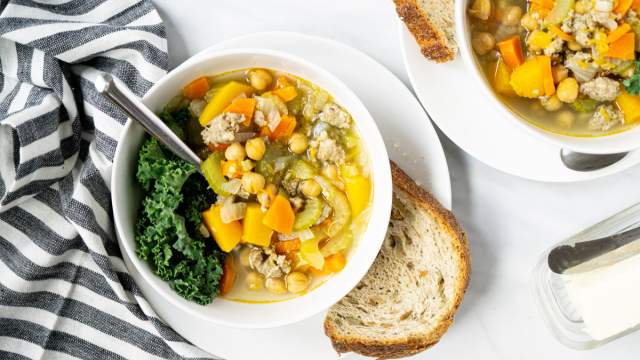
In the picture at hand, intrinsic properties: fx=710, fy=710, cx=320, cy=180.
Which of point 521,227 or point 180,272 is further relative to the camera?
point 521,227

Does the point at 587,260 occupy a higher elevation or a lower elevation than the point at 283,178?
lower

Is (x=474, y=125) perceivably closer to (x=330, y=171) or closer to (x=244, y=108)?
(x=330, y=171)

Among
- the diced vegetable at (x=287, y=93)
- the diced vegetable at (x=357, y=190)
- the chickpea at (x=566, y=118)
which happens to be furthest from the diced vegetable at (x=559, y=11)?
the diced vegetable at (x=287, y=93)

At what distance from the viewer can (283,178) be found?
3.60 m

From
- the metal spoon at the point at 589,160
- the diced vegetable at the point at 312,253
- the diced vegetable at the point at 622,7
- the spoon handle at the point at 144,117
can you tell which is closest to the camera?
the spoon handle at the point at 144,117

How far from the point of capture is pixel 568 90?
3.43 metres

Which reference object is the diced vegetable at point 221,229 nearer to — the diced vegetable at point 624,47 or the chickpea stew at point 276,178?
the chickpea stew at point 276,178

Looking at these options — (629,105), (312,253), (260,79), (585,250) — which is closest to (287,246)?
(312,253)

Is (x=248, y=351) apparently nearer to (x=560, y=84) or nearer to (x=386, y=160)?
(x=386, y=160)

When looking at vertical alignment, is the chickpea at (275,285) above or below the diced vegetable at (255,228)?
below

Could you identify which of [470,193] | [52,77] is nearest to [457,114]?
[470,193]

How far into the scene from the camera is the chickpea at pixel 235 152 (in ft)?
11.3

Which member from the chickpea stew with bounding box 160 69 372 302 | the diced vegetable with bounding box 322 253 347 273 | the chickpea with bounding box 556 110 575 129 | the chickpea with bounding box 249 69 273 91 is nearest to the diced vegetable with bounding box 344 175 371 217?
the chickpea stew with bounding box 160 69 372 302

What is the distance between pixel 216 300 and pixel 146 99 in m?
1.08
